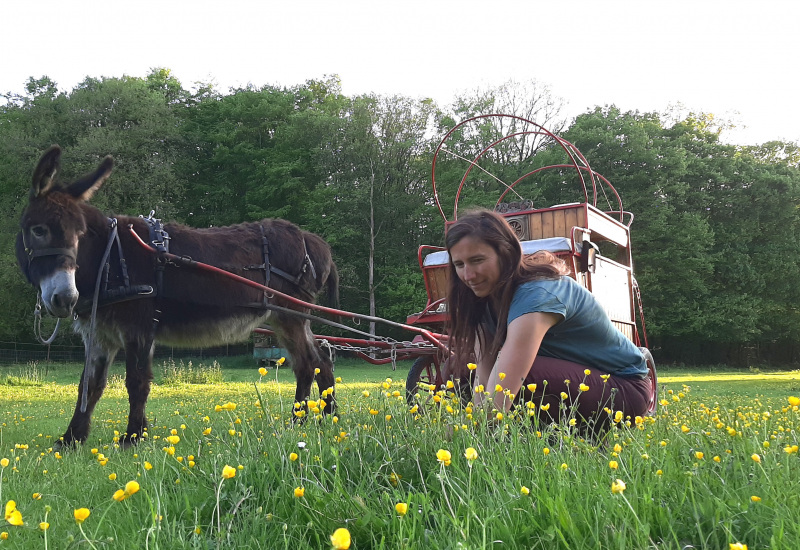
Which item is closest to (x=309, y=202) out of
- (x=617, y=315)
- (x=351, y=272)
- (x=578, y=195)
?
(x=351, y=272)

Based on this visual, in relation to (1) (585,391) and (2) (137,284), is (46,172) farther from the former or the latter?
(1) (585,391)

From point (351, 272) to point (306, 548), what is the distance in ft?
86.9

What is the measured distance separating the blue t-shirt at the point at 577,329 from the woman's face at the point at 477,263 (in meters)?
0.18

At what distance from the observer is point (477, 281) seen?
3168 millimetres

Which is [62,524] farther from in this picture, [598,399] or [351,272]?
[351,272]

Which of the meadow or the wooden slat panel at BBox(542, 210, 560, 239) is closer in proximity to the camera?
the meadow

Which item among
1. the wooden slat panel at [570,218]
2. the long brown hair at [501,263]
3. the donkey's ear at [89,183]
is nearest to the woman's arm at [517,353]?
the long brown hair at [501,263]

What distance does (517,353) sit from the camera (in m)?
2.81

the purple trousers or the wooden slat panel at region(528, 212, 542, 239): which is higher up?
the wooden slat panel at region(528, 212, 542, 239)

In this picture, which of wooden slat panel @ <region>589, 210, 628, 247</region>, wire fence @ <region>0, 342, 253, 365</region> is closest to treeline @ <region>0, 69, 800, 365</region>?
wire fence @ <region>0, 342, 253, 365</region>

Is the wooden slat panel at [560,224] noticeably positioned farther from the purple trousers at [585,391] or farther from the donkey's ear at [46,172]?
the donkey's ear at [46,172]

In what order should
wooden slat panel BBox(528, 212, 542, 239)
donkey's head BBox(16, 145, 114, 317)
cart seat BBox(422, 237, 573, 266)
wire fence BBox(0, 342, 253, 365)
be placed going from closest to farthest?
donkey's head BBox(16, 145, 114, 317) → cart seat BBox(422, 237, 573, 266) → wooden slat panel BBox(528, 212, 542, 239) → wire fence BBox(0, 342, 253, 365)

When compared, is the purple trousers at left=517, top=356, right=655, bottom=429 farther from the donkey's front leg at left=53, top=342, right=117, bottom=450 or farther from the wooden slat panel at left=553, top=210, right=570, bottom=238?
the wooden slat panel at left=553, top=210, right=570, bottom=238

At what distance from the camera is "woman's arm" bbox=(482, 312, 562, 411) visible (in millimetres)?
2791
